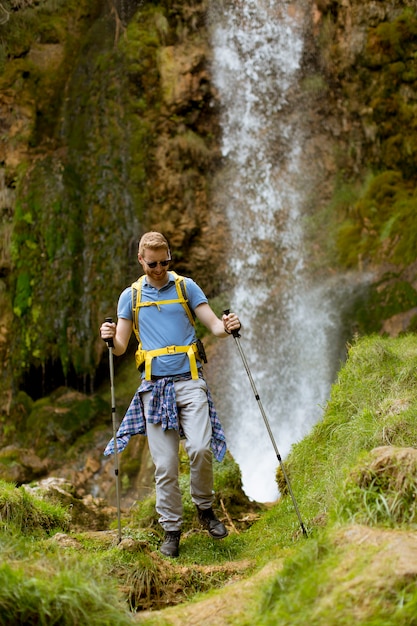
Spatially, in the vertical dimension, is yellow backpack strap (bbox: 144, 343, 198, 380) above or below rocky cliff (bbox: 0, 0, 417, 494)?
below

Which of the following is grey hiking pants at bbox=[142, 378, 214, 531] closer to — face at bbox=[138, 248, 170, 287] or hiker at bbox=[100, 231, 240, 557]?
hiker at bbox=[100, 231, 240, 557]

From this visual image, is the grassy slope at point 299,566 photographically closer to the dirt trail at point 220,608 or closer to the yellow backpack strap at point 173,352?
the dirt trail at point 220,608

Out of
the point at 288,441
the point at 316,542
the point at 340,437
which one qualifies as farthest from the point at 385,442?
the point at 288,441

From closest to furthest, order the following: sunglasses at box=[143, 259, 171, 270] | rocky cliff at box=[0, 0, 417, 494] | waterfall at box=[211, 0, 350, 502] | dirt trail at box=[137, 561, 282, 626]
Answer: dirt trail at box=[137, 561, 282, 626] → sunglasses at box=[143, 259, 171, 270] → waterfall at box=[211, 0, 350, 502] → rocky cliff at box=[0, 0, 417, 494]

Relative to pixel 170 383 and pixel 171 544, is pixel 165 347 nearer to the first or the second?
pixel 170 383

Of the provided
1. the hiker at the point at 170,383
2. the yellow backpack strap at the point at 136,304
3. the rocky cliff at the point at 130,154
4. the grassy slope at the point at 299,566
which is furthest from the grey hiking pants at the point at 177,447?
the rocky cliff at the point at 130,154

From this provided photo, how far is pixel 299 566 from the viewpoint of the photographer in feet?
11.0

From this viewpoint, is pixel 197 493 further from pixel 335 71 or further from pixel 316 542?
pixel 335 71

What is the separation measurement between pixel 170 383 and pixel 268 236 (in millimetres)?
11351

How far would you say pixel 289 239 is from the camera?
16703mm

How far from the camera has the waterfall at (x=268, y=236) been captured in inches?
559

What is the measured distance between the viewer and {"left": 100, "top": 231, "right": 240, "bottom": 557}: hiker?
5.73 m

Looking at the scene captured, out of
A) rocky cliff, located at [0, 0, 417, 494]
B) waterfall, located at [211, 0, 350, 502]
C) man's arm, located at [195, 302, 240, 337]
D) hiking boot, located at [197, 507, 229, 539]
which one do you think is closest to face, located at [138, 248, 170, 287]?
man's arm, located at [195, 302, 240, 337]

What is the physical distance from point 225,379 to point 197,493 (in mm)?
9203
